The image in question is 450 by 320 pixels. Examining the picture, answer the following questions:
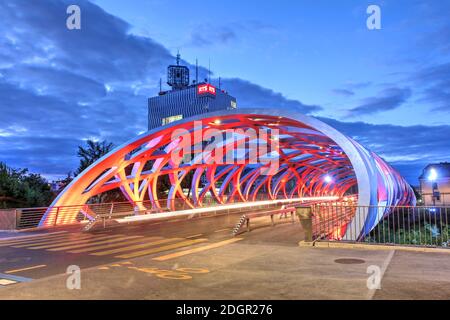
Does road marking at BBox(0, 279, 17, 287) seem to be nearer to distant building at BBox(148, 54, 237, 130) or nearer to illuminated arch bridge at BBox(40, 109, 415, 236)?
illuminated arch bridge at BBox(40, 109, 415, 236)

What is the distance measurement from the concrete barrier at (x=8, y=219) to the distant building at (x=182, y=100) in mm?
116754

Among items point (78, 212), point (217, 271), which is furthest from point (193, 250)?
point (78, 212)

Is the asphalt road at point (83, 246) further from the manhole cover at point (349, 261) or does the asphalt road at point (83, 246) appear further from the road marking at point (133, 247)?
the manhole cover at point (349, 261)

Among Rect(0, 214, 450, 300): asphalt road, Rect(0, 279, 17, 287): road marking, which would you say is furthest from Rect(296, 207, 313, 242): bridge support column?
Rect(0, 279, 17, 287): road marking

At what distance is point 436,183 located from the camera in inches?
2386

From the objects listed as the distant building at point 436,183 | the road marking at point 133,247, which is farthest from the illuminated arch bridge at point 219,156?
the distant building at point 436,183

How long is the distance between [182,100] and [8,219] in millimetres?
132223

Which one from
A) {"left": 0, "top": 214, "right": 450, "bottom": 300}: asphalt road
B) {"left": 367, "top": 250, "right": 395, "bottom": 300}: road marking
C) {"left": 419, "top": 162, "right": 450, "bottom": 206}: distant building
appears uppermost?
{"left": 419, "top": 162, "right": 450, "bottom": 206}: distant building

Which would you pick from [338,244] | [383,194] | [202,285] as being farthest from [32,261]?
[383,194]

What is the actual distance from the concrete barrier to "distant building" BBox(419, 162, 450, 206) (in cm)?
5435

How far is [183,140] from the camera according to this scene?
96.0 ft

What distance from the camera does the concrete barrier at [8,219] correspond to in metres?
19.1

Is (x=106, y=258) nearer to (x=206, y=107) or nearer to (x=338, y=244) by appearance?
(x=338, y=244)

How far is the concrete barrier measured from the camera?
19078 millimetres
